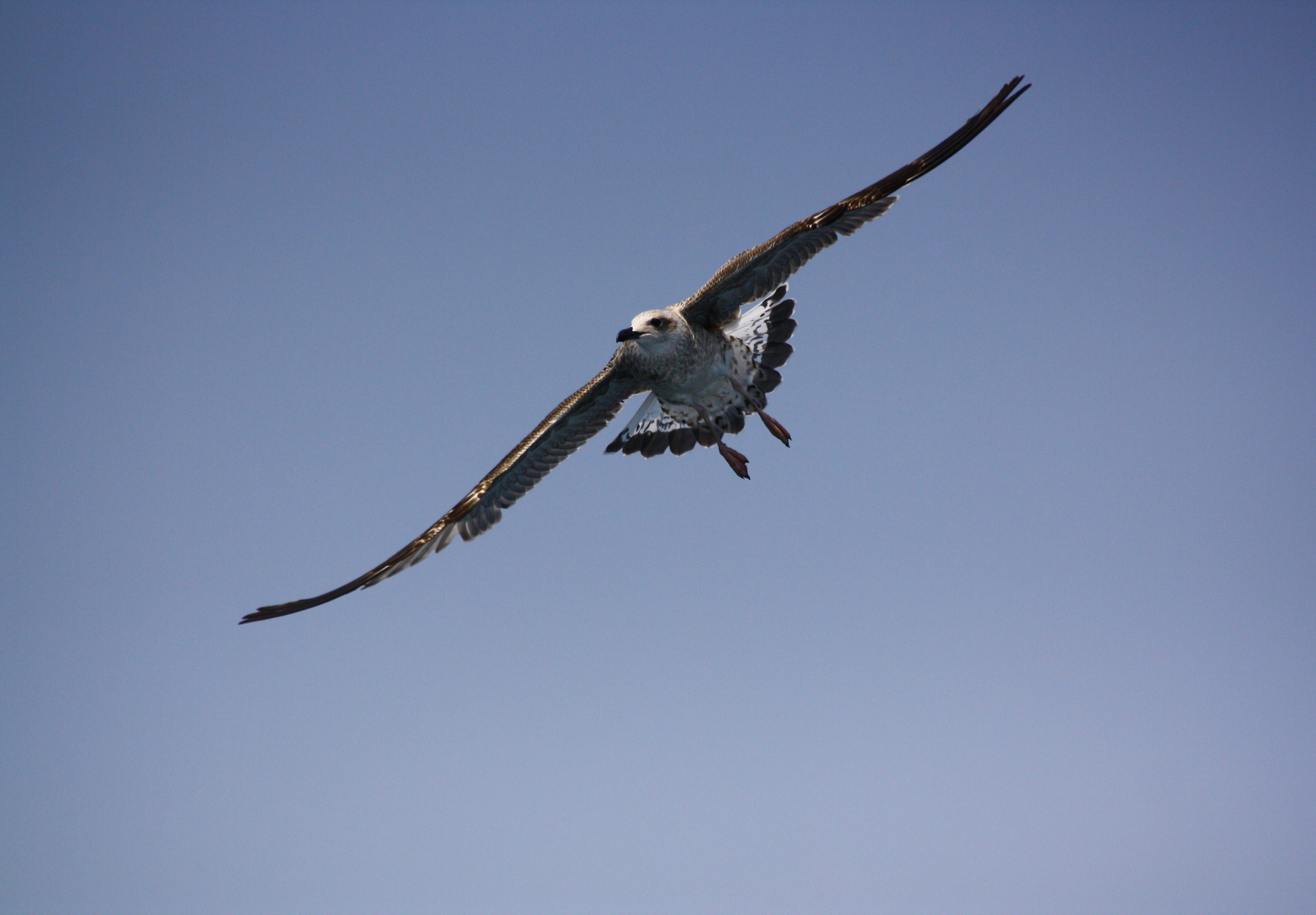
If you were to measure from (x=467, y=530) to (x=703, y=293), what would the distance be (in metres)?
4.01

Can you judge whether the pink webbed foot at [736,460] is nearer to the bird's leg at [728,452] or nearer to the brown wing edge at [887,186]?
the bird's leg at [728,452]

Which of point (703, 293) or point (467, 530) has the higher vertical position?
point (703, 293)

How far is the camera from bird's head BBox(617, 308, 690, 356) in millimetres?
10992

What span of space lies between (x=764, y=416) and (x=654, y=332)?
6.50 ft

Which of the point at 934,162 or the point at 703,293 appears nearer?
the point at 934,162

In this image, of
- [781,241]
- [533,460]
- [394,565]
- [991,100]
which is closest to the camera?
[991,100]

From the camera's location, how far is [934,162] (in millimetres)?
10633

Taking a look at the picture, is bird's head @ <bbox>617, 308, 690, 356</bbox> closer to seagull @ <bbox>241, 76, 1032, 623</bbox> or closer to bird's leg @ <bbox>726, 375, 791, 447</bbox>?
seagull @ <bbox>241, 76, 1032, 623</bbox>

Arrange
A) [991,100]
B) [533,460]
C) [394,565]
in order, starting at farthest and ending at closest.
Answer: [533,460] → [394,565] → [991,100]

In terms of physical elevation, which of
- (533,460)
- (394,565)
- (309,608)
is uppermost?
(533,460)

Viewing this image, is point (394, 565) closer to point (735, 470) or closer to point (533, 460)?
point (533, 460)

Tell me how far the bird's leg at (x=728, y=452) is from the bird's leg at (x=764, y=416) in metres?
0.49

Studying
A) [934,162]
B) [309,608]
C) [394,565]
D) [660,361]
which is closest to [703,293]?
[660,361]

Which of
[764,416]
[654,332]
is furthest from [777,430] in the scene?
[654,332]
